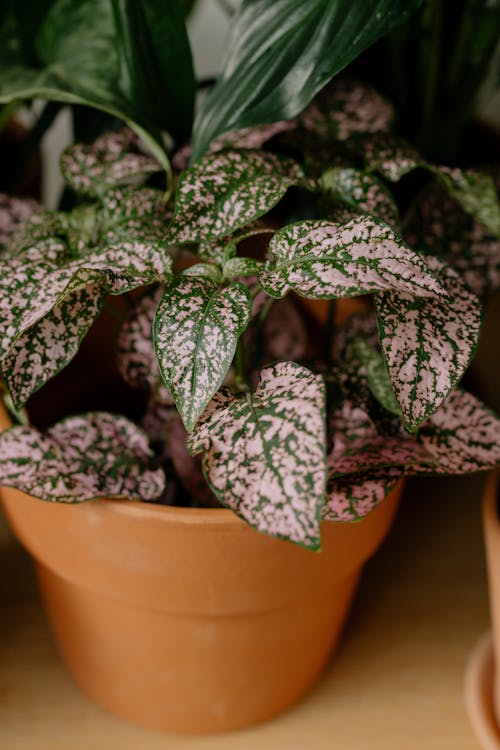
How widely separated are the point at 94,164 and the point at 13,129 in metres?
0.45

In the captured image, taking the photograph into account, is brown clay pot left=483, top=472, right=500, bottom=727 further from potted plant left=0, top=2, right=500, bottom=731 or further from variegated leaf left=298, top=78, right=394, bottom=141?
variegated leaf left=298, top=78, right=394, bottom=141

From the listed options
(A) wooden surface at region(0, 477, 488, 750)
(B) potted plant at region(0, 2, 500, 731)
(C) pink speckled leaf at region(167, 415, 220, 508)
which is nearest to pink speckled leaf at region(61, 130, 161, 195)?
(B) potted plant at region(0, 2, 500, 731)

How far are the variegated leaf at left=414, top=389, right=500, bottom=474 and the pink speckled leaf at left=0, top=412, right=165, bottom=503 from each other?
204mm

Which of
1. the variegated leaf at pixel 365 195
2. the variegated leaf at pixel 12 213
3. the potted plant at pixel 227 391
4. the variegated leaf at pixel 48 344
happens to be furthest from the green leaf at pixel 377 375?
the variegated leaf at pixel 12 213

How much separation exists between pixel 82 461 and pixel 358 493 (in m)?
0.20

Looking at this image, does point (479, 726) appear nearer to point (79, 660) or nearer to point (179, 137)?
point (79, 660)

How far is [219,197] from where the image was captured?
0.58 metres

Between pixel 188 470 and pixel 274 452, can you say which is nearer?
pixel 274 452

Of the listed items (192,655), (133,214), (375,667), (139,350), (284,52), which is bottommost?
(375,667)

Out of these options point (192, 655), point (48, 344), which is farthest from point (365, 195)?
point (192, 655)

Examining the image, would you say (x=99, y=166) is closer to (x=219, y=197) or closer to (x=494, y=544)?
(x=219, y=197)

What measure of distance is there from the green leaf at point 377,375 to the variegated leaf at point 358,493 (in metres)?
0.06

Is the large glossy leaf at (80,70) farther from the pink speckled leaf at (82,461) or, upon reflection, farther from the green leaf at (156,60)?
the pink speckled leaf at (82,461)

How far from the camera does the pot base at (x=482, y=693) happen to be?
73cm
